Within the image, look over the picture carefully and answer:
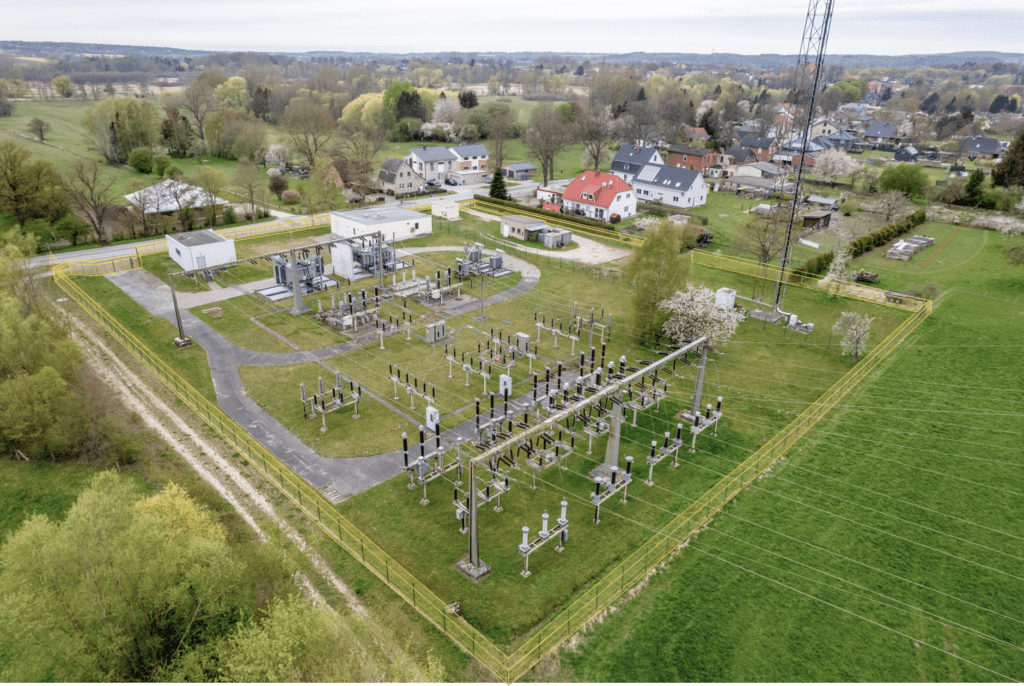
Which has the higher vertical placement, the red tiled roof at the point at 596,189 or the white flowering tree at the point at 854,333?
the red tiled roof at the point at 596,189

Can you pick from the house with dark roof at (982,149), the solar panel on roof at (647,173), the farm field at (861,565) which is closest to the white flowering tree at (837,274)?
the farm field at (861,565)

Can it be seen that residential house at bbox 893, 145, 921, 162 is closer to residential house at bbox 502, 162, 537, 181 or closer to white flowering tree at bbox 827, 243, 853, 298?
residential house at bbox 502, 162, 537, 181

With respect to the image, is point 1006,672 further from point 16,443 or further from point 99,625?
point 16,443

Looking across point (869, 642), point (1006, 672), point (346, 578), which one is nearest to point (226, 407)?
point (346, 578)

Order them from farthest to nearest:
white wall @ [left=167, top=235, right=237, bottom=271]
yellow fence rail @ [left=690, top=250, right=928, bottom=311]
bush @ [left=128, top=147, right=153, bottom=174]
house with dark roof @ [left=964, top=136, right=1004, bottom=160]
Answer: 1. house with dark roof @ [left=964, top=136, right=1004, bottom=160]
2. bush @ [left=128, top=147, right=153, bottom=174]
3. white wall @ [left=167, top=235, right=237, bottom=271]
4. yellow fence rail @ [left=690, top=250, right=928, bottom=311]

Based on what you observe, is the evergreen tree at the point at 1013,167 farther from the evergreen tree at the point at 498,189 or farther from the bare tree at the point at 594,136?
the evergreen tree at the point at 498,189

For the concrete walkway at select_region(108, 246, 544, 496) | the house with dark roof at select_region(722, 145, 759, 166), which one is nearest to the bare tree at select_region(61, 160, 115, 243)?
the concrete walkway at select_region(108, 246, 544, 496)

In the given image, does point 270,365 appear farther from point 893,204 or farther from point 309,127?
point 893,204
